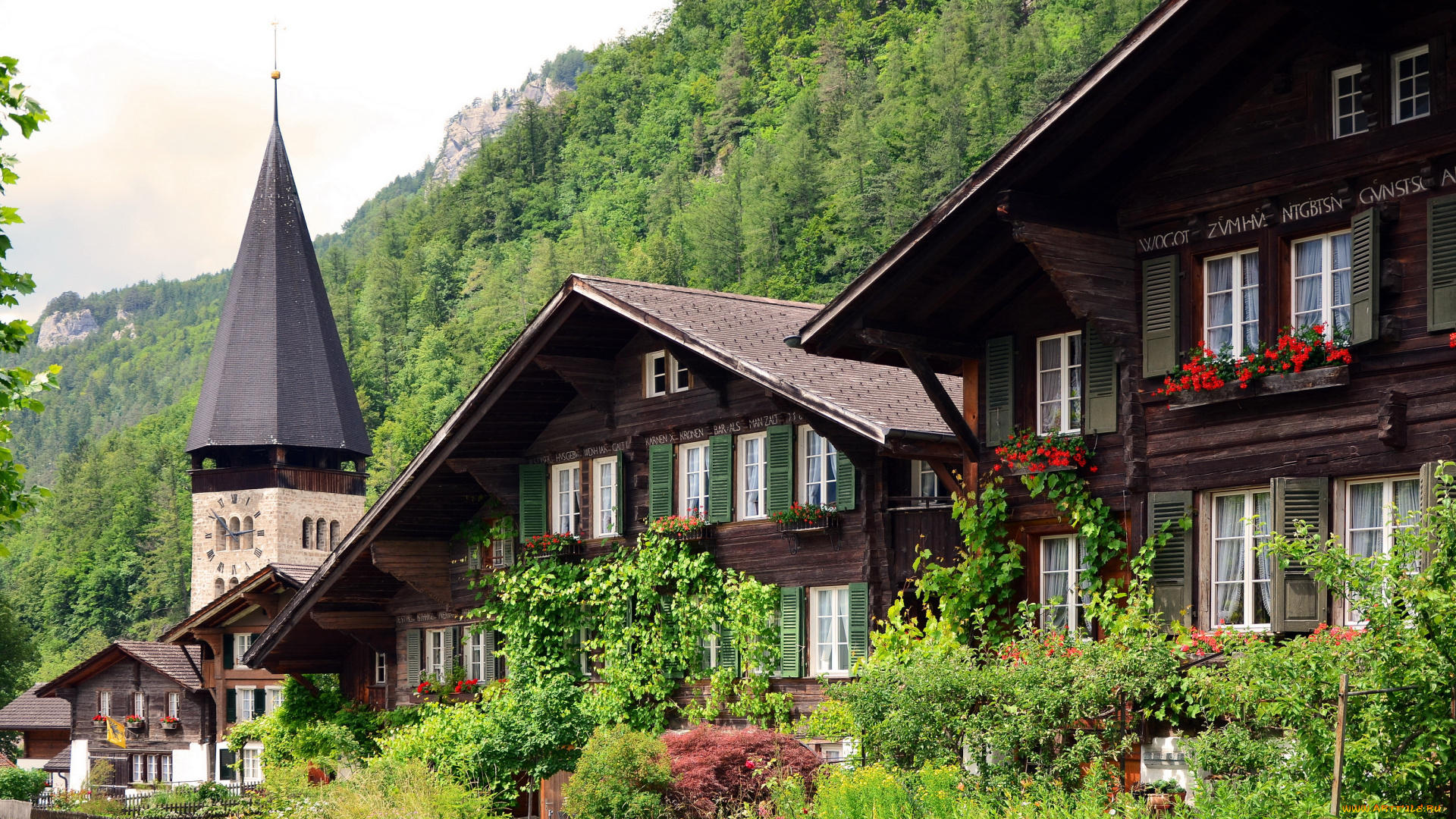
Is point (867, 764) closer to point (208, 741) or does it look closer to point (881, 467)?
point (881, 467)

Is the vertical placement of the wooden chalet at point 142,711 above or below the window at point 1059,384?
below

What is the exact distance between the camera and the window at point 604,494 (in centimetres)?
2802

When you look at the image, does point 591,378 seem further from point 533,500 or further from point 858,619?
point 858,619

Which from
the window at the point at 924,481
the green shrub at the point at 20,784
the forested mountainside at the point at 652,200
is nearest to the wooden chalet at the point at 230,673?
the green shrub at the point at 20,784

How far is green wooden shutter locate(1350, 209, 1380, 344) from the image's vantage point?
16.0m

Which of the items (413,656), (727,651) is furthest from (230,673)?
(727,651)

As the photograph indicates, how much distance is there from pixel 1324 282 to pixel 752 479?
34.7 feet

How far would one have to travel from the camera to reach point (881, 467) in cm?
2345

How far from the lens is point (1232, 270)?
1755 cm

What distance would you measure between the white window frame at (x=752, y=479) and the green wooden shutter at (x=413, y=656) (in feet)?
32.1

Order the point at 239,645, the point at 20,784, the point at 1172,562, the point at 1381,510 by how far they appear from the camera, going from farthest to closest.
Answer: the point at 20,784 < the point at 239,645 < the point at 1172,562 < the point at 1381,510

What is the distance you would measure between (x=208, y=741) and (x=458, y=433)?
23135mm

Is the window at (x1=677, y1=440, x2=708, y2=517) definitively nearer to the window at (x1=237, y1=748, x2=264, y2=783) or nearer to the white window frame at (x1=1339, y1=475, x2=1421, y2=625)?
the white window frame at (x1=1339, y1=475, x2=1421, y2=625)

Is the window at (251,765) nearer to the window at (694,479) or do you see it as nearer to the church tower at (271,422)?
the window at (694,479)
